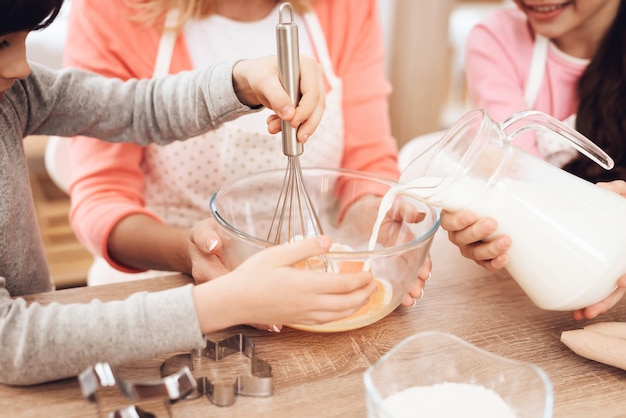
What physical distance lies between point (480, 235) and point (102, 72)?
695 mm

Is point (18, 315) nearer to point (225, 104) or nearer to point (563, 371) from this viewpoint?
point (225, 104)

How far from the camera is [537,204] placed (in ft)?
2.26

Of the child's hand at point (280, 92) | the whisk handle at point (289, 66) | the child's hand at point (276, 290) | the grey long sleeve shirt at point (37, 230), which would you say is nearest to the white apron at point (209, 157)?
the grey long sleeve shirt at point (37, 230)

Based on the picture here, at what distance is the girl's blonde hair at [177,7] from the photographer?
1.06 metres

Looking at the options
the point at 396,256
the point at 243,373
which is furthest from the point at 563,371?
the point at 243,373

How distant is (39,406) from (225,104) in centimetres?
43

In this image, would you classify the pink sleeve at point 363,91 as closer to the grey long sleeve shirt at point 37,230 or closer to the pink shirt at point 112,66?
the pink shirt at point 112,66

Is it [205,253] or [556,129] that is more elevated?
[556,129]

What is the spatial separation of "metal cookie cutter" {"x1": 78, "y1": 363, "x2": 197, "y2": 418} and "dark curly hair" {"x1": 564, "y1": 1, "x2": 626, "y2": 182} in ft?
3.00

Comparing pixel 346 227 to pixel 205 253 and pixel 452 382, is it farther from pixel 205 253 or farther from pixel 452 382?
pixel 452 382

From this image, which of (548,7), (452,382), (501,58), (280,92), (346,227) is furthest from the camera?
(501,58)

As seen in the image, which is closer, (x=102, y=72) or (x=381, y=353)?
(x=381, y=353)

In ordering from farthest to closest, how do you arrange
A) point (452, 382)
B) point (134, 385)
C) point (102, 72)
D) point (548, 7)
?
1. point (548, 7)
2. point (102, 72)
3. point (452, 382)
4. point (134, 385)

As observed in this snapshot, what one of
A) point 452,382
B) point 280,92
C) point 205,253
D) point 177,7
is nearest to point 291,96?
point 280,92
